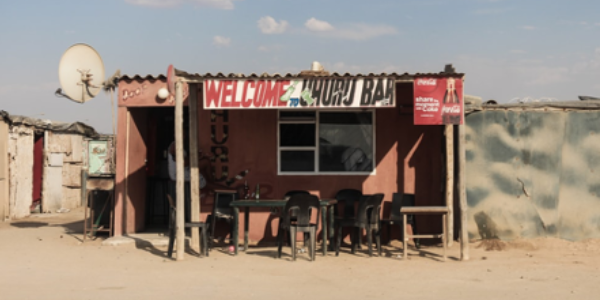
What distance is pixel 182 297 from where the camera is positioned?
8.08m

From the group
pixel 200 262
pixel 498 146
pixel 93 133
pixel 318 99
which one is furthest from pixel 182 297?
pixel 93 133

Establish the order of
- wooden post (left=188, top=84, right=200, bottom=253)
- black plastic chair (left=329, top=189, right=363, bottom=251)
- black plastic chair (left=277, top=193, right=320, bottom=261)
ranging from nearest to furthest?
1. black plastic chair (left=277, top=193, right=320, bottom=261)
2. wooden post (left=188, top=84, right=200, bottom=253)
3. black plastic chair (left=329, top=189, right=363, bottom=251)

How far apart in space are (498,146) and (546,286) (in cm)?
376

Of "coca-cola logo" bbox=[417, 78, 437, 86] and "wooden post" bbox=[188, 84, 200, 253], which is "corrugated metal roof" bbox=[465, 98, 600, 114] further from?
"wooden post" bbox=[188, 84, 200, 253]

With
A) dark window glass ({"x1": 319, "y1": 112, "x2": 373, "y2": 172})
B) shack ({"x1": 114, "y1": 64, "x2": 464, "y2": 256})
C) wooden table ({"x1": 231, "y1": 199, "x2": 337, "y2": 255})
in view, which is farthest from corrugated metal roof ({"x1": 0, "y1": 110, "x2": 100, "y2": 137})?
dark window glass ({"x1": 319, "y1": 112, "x2": 373, "y2": 172})

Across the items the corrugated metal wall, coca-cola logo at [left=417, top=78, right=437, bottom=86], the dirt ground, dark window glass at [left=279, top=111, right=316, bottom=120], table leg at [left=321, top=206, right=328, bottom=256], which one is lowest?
the dirt ground

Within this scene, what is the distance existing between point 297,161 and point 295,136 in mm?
442

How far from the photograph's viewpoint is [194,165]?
462 inches

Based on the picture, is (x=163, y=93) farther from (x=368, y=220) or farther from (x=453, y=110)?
(x=453, y=110)

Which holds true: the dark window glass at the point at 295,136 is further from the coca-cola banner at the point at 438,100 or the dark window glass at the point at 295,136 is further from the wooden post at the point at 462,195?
the wooden post at the point at 462,195

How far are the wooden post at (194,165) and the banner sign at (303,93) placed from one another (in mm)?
818

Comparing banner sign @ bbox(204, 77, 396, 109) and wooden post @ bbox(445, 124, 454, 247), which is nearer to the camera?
banner sign @ bbox(204, 77, 396, 109)

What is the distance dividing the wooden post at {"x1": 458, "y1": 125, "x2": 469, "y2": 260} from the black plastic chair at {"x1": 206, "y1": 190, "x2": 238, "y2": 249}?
3.82m

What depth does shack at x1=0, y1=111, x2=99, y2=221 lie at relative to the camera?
56.7 feet
